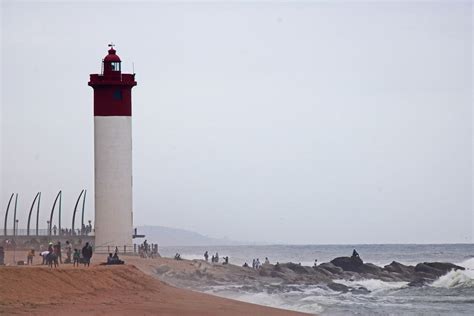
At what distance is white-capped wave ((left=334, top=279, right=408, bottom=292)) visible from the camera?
154 feet

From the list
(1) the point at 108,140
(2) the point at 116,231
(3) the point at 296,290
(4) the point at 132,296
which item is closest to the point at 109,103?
(1) the point at 108,140

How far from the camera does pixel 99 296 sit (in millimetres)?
27922

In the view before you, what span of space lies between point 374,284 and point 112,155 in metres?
15.2

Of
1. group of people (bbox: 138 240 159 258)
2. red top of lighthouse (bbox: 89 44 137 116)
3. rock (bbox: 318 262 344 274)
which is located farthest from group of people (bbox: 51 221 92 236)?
rock (bbox: 318 262 344 274)

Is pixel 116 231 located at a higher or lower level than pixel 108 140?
lower

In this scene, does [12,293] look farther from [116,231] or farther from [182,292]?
[116,231]

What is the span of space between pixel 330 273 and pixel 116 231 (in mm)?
15600

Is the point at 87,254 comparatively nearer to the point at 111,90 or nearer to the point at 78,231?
the point at 111,90

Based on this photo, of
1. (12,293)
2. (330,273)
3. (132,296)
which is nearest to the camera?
(12,293)

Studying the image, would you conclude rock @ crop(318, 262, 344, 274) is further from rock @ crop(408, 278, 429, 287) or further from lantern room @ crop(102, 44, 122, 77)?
lantern room @ crop(102, 44, 122, 77)

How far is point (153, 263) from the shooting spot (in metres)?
41.4

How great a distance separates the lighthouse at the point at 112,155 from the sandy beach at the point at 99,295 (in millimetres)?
8330

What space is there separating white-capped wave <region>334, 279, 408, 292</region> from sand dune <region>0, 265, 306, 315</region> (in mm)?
16413

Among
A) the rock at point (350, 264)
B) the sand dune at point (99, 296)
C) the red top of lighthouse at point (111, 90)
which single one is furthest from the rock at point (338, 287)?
the sand dune at point (99, 296)
